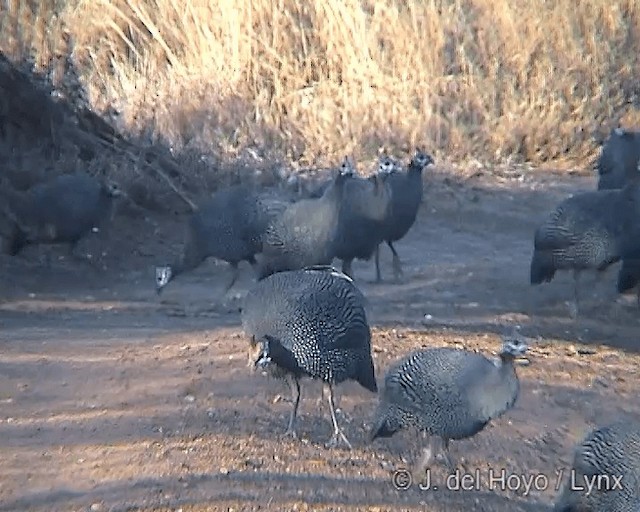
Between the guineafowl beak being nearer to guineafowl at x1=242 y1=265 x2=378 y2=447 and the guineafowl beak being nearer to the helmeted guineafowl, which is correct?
guineafowl at x1=242 y1=265 x2=378 y2=447

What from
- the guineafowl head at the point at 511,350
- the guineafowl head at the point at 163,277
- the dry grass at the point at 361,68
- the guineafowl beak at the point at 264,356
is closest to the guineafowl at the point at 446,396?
the guineafowl head at the point at 511,350

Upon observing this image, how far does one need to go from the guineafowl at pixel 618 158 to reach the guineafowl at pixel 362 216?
7.55 feet

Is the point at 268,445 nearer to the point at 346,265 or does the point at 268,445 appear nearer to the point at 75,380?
the point at 75,380

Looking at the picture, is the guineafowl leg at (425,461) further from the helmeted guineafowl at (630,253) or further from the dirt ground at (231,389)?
the helmeted guineafowl at (630,253)

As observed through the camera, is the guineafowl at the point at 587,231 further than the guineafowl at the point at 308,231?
Yes

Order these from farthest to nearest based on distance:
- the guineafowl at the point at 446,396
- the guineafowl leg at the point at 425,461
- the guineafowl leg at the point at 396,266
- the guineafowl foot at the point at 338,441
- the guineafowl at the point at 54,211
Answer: the guineafowl at the point at 54,211 < the guineafowl leg at the point at 396,266 < the guineafowl foot at the point at 338,441 < the guineafowl leg at the point at 425,461 < the guineafowl at the point at 446,396

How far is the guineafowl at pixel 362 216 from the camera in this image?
8.55 metres

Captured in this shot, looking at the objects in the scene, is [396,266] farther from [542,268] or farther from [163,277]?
[163,277]

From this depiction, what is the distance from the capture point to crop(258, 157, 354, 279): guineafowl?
7668mm

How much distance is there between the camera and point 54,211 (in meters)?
9.57

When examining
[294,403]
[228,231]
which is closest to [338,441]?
[294,403]

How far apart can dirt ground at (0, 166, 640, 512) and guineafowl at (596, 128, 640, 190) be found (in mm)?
800

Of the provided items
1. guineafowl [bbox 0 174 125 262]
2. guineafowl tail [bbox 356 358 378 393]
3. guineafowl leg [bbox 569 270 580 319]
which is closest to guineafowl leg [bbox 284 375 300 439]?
guineafowl tail [bbox 356 358 378 393]

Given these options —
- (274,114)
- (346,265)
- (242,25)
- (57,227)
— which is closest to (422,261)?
(346,265)
